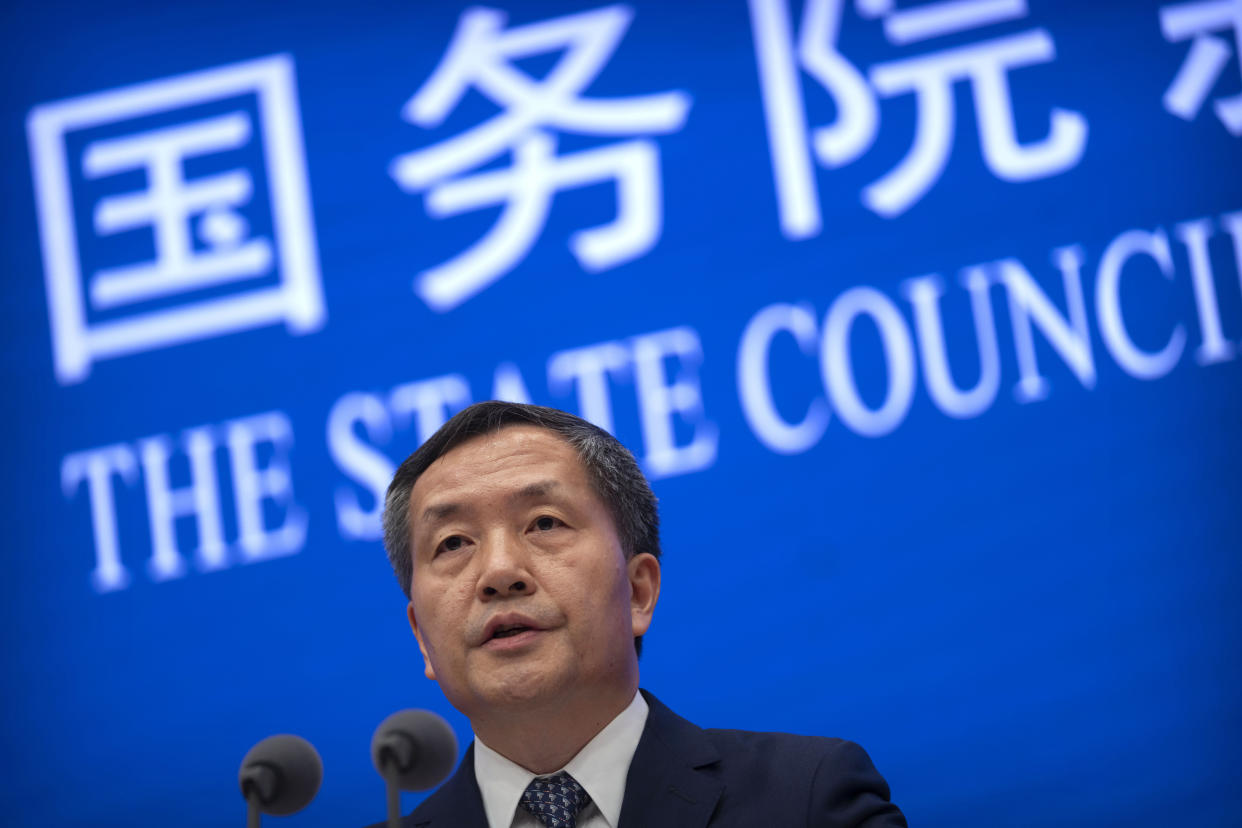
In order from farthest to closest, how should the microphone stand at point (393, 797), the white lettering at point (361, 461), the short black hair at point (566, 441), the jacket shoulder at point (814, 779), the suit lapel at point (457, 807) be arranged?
the white lettering at point (361, 461), the short black hair at point (566, 441), the suit lapel at point (457, 807), the jacket shoulder at point (814, 779), the microphone stand at point (393, 797)

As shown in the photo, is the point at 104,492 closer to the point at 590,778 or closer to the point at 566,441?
the point at 566,441

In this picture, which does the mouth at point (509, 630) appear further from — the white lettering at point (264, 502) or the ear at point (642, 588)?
the white lettering at point (264, 502)

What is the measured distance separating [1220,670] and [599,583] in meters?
1.58

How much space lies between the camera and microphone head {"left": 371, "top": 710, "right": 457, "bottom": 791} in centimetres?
135

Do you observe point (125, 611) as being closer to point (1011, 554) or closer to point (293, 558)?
point (293, 558)

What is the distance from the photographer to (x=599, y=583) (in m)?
1.58

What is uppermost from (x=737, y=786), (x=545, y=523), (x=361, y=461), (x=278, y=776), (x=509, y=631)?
(x=361, y=461)

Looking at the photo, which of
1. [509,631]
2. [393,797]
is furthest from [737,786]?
[393,797]

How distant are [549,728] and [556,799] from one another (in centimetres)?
8

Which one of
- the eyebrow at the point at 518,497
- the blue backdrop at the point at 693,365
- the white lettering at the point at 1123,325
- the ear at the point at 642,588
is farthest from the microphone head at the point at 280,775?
the white lettering at the point at 1123,325

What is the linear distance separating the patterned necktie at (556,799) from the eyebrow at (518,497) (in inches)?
12.9

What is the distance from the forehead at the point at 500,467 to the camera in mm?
1626

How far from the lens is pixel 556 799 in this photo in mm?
1546

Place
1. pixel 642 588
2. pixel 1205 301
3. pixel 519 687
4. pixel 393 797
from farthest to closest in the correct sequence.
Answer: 1. pixel 1205 301
2. pixel 642 588
3. pixel 519 687
4. pixel 393 797
